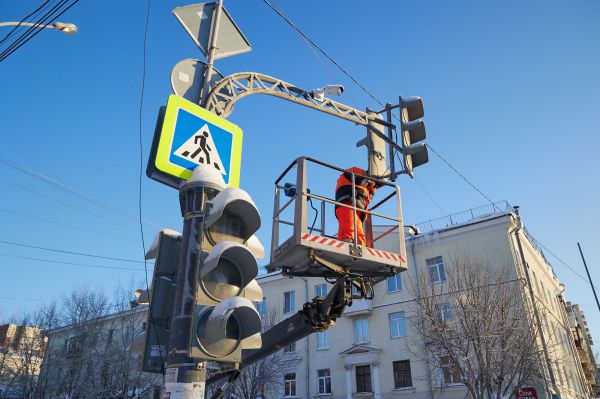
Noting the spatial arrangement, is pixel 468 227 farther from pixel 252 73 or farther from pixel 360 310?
pixel 252 73

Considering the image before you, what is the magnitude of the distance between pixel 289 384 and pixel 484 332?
16.8 meters

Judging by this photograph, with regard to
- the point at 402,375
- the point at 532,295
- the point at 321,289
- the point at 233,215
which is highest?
the point at 321,289

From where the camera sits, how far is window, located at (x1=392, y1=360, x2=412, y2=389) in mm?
26297

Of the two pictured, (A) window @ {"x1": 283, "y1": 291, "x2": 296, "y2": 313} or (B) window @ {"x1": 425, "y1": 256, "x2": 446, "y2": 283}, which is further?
(A) window @ {"x1": 283, "y1": 291, "x2": 296, "y2": 313}

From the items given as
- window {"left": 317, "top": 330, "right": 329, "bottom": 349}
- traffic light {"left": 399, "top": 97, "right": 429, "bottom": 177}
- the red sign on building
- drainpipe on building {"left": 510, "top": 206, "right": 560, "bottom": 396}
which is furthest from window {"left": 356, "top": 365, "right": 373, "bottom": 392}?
traffic light {"left": 399, "top": 97, "right": 429, "bottom": 177}

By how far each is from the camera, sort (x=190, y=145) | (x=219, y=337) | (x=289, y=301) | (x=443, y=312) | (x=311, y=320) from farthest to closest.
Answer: (x=289, y=301) → (x=443, y=312) → (x=311, y=320) → (x=190, y=145) → (x=219, y=337)

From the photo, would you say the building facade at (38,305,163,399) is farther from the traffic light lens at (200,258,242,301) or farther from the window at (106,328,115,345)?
the traffic light lens at (200,258,242,301)

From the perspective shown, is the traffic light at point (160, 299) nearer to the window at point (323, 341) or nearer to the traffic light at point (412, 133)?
the traffic light at point (412, 133)

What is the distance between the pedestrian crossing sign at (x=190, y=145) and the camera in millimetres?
4184

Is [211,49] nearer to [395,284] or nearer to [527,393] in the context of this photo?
[527,393]

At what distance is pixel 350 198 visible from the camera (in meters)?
6.20

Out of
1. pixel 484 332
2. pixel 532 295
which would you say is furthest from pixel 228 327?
pixel 532 295

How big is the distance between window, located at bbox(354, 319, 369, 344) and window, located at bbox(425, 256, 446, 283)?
5400 mm

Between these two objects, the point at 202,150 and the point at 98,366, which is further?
the point at 98,366
